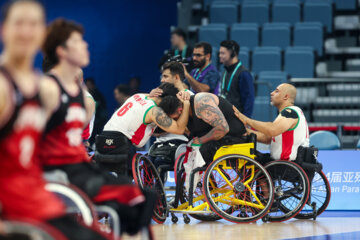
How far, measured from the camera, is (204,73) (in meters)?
7.51

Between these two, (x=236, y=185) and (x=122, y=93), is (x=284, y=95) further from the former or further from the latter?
(x=122, y=93)

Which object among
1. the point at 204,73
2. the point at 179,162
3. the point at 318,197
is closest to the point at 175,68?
the point at 179,162

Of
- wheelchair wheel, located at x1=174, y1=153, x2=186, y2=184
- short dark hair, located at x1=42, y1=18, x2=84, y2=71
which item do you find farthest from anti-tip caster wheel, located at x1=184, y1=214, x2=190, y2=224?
short dark hair, located at x1=42, y1=18, x2=84, y2=71

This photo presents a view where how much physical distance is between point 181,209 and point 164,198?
0.25 meters

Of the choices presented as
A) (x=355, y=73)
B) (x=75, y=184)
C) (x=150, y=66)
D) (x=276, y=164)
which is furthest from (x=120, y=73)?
(x=75, y=184)

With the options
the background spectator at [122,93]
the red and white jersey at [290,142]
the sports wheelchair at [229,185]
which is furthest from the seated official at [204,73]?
the background spectator at [122,93]

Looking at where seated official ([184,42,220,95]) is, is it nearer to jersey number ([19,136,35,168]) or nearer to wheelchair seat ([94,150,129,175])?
wheelchair seat ([94,150,129,175])

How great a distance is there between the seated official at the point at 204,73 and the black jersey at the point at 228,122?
1194 mm

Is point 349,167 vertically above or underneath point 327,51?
underneath

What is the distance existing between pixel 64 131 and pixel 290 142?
3925mm

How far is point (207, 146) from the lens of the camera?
6.10 m

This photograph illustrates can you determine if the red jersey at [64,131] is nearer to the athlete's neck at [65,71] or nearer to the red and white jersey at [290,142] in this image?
the athlete's neck at [65,71]

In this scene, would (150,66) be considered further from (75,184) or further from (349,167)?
(75,184)

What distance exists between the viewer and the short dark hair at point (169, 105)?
5.89m
